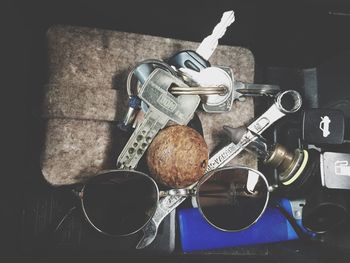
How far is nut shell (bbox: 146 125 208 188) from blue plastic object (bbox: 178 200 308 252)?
176 mm

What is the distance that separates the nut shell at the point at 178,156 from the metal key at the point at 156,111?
0.06 ft

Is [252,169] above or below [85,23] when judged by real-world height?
below

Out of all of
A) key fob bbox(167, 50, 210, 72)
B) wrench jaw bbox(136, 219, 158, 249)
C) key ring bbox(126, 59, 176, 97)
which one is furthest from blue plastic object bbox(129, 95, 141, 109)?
wrench jaw bbox(136, 219, 158, 249)

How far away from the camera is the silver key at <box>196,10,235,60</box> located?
0.74 meters

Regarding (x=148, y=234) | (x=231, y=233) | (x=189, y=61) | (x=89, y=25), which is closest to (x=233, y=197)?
(x=231, y=233)

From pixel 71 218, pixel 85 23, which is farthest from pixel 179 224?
pixel 85 23

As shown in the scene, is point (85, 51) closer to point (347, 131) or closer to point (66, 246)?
point (66, 246)

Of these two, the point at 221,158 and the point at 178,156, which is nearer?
the point at 178,156

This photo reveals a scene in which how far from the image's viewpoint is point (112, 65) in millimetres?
802

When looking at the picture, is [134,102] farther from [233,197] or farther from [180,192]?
[233,197]

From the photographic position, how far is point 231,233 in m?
0.88

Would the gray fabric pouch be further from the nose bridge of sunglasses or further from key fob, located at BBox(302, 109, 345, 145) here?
key fob, located at BBox(302, 109, 345, 145)

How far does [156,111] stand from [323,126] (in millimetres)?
339

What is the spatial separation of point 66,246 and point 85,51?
42cm
